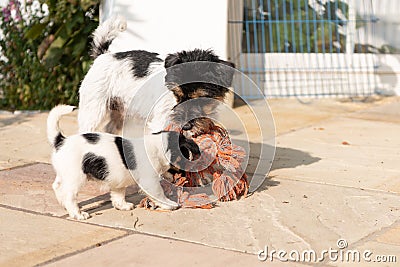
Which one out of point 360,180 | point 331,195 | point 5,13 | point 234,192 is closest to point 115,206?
point 234,192

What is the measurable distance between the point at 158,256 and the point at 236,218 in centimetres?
93

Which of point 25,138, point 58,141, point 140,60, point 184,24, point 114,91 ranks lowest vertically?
point 25,138

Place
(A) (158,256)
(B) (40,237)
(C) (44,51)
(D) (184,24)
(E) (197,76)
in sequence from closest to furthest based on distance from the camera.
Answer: (A) (158,256)
(B) (40,237)
(E) (197,76)
(D) (184,24)
(C) (44,51)

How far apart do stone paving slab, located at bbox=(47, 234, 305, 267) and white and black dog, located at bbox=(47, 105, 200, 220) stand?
1.92 feet

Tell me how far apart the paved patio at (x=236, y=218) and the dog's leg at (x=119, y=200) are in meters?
0.06

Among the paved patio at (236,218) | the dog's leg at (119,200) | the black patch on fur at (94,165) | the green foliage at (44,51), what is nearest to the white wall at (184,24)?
the green foliage at (44,51)

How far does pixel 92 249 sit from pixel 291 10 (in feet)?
20.3

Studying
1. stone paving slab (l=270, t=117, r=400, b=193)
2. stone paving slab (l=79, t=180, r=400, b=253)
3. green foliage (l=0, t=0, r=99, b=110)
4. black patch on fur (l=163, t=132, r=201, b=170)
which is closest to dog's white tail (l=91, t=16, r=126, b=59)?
black patch on fur (l=163, t=132, r=201, b=170)

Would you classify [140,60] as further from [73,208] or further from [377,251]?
[377,251]

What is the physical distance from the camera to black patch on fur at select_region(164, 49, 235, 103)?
5531 mm

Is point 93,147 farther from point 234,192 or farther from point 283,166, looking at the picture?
point 283,166

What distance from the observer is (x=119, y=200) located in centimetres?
547

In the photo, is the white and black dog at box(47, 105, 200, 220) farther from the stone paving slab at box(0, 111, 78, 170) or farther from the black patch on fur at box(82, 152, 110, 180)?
the stone paving slab at box(0, 111, 78, 170)

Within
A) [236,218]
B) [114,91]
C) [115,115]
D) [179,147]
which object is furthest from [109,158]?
[115,115]
